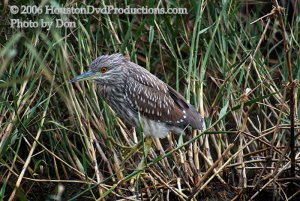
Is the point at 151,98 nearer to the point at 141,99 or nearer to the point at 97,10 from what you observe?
the point at 141,99

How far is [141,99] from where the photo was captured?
4969 millimetres

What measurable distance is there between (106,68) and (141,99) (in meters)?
0.36

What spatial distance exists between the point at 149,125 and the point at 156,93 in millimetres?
262

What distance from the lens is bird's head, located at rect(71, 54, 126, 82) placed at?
478 centimetres

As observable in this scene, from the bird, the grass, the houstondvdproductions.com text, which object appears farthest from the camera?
the bird

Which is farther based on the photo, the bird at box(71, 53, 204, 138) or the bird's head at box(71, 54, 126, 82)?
the bird at box(71, 53, 204, 138)

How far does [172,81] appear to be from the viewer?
6297 mm

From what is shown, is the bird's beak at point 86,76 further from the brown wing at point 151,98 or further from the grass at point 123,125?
the brown wing at point 151,98

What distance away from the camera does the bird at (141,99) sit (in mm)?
4898

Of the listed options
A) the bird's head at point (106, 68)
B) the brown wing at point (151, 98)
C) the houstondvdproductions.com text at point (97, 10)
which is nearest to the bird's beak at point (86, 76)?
the bird's head at point (106, 68)

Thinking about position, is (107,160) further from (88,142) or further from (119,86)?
(119,86)

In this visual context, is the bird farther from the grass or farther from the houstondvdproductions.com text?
the houstondvdproductions.com text

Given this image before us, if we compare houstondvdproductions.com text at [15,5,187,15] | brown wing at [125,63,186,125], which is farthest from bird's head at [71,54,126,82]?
houstondvdproductions.com text at [15,5,187,15]

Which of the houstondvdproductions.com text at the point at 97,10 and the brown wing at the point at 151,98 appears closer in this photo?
the houstondvdproductions.com text at the point at 97,10
